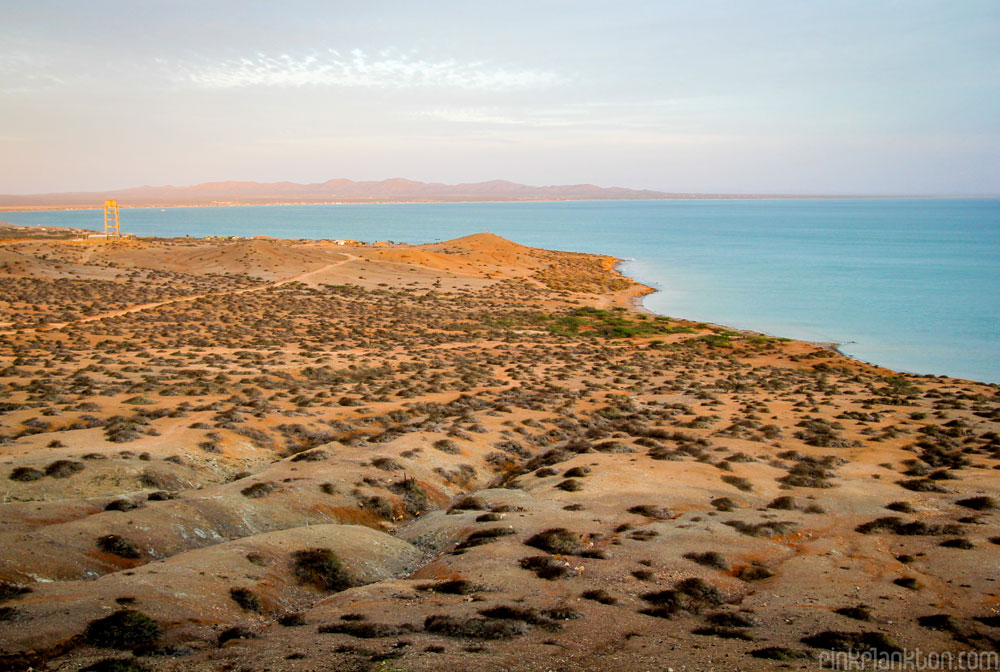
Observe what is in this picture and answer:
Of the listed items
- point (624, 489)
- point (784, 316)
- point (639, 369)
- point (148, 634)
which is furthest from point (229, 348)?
point (784, 316)

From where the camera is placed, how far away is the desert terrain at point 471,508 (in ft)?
30.2

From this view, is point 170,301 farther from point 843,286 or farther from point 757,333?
point 843,286

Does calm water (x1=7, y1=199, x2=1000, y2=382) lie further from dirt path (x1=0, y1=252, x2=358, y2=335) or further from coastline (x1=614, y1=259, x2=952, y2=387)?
dirt path (x1=0, y1=252, x2=358, y2=335)

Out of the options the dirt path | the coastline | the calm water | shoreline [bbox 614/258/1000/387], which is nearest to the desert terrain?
the dirt path

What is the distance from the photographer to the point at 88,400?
931 inches

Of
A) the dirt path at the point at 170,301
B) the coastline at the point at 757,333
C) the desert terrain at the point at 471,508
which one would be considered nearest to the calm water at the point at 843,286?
the coastline at the point at 757,333

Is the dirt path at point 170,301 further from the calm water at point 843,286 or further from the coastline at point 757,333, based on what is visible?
the calm water at point 843,286

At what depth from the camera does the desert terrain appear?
30.2 ft

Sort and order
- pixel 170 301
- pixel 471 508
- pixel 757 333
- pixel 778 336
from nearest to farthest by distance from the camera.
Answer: pixel 471 508 → pixel 170 301 → pixel 778 336 → pixel 757 333

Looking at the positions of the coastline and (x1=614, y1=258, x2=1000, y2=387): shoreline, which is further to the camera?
the coastline

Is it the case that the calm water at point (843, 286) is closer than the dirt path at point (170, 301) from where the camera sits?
No

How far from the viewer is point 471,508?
53.7 ft

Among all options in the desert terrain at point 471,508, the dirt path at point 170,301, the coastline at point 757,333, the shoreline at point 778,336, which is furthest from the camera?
the coastline at point 757,333

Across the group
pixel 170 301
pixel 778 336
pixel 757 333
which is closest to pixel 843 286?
pixel 778 336
